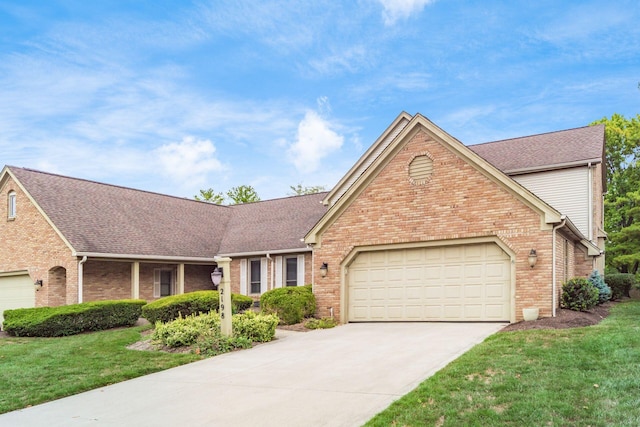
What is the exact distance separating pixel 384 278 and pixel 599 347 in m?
8.01

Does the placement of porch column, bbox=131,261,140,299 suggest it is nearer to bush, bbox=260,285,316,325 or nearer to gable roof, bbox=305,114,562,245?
bush, bbox=260,285,316,325

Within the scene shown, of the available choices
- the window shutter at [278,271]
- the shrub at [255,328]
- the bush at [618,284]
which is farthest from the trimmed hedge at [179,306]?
the bush at [618,284]

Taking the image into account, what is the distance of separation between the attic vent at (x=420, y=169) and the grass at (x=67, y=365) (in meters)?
8.22

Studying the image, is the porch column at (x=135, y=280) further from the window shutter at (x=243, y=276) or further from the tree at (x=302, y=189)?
the tree at (x=302, y=189)

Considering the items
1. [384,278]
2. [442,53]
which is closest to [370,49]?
[442,53]

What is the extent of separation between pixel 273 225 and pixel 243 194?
2748 cm

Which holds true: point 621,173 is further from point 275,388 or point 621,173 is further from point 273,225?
point 275,388

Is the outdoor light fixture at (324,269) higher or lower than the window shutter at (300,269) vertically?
higher

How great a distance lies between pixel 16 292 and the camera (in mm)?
23484

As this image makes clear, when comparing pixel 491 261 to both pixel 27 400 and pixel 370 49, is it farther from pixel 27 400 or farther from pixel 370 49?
pixel 27 400

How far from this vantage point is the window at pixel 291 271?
24.7 m

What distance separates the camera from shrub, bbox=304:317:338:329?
16562 mm

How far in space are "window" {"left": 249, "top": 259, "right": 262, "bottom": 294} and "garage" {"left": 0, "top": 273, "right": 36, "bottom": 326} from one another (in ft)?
30.2

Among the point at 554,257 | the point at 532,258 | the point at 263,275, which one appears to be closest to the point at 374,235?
the point at 532,258
